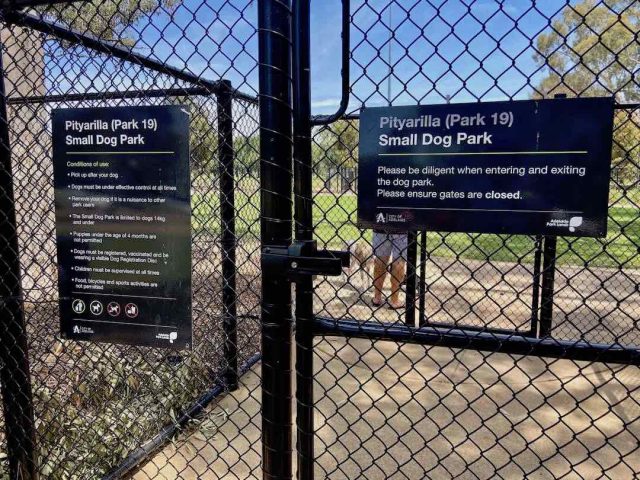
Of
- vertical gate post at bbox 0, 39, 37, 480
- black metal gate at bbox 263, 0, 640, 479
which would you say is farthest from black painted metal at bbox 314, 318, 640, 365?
vertical gate post at bbox 0, 39, 37, 480

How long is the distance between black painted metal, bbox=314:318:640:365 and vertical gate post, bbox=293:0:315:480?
0.08 metres

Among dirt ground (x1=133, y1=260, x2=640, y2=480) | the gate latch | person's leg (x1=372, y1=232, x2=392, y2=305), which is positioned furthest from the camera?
person's leg (x1=372, y1=232, x2=392, y2=305)

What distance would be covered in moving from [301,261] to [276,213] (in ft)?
0.55

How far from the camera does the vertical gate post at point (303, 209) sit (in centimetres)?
147

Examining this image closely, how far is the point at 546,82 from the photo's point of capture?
713 inches

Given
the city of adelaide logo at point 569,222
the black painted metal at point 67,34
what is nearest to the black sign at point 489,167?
the city of adelaide logo at point 569,222

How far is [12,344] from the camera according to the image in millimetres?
2182

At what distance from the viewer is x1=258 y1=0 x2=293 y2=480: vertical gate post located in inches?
56.9

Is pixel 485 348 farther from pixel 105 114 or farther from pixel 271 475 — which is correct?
pixel 105 114

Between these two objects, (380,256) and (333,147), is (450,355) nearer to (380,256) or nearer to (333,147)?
(380,256)

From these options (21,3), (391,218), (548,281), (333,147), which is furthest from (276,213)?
(548,281)

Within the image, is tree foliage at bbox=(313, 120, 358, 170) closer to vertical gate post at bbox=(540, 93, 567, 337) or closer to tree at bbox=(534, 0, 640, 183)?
tree at bbox=(534, 0, 640, 183)

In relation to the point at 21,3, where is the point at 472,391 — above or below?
below

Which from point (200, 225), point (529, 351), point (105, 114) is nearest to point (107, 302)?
point (105, 114)
